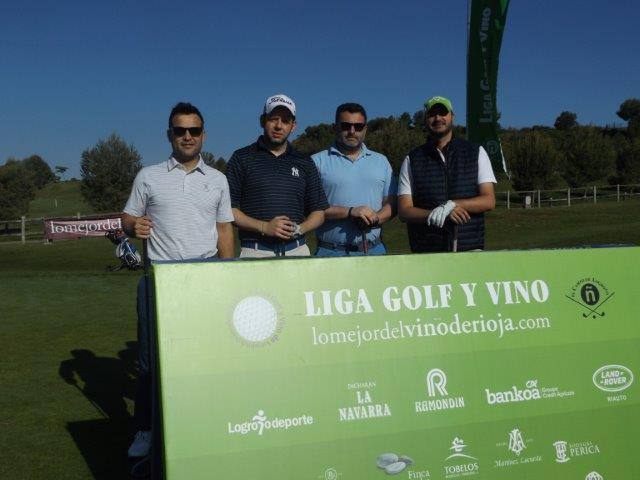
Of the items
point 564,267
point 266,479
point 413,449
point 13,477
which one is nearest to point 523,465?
point 413,449

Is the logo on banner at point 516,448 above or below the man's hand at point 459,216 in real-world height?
below

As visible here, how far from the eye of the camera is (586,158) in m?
54.0

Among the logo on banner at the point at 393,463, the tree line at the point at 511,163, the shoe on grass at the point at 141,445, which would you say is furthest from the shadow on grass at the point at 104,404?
the tree line at the point at 511,163

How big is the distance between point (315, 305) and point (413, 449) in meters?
0.82

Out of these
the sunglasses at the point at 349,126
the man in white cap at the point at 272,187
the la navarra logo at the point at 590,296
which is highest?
the sunglasses at the point at 349,126

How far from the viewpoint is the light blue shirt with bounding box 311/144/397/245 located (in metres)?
5.43

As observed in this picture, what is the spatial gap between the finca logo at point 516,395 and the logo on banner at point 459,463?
26 cm

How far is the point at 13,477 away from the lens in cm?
430

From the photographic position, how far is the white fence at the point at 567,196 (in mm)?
42562

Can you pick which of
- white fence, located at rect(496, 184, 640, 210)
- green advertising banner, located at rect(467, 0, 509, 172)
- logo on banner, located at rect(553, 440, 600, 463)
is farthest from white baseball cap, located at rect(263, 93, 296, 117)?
white fence, located at rect(496, 184, 640, 210)

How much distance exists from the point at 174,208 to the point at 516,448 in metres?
2.43

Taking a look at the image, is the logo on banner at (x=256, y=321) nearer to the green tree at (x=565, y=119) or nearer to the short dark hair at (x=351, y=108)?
the short dark hair at (x=351, y=108)

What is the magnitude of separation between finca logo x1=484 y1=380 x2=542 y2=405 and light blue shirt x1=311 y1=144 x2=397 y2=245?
2117mm

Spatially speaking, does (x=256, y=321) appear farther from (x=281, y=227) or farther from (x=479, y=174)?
(x=479, y=174)
